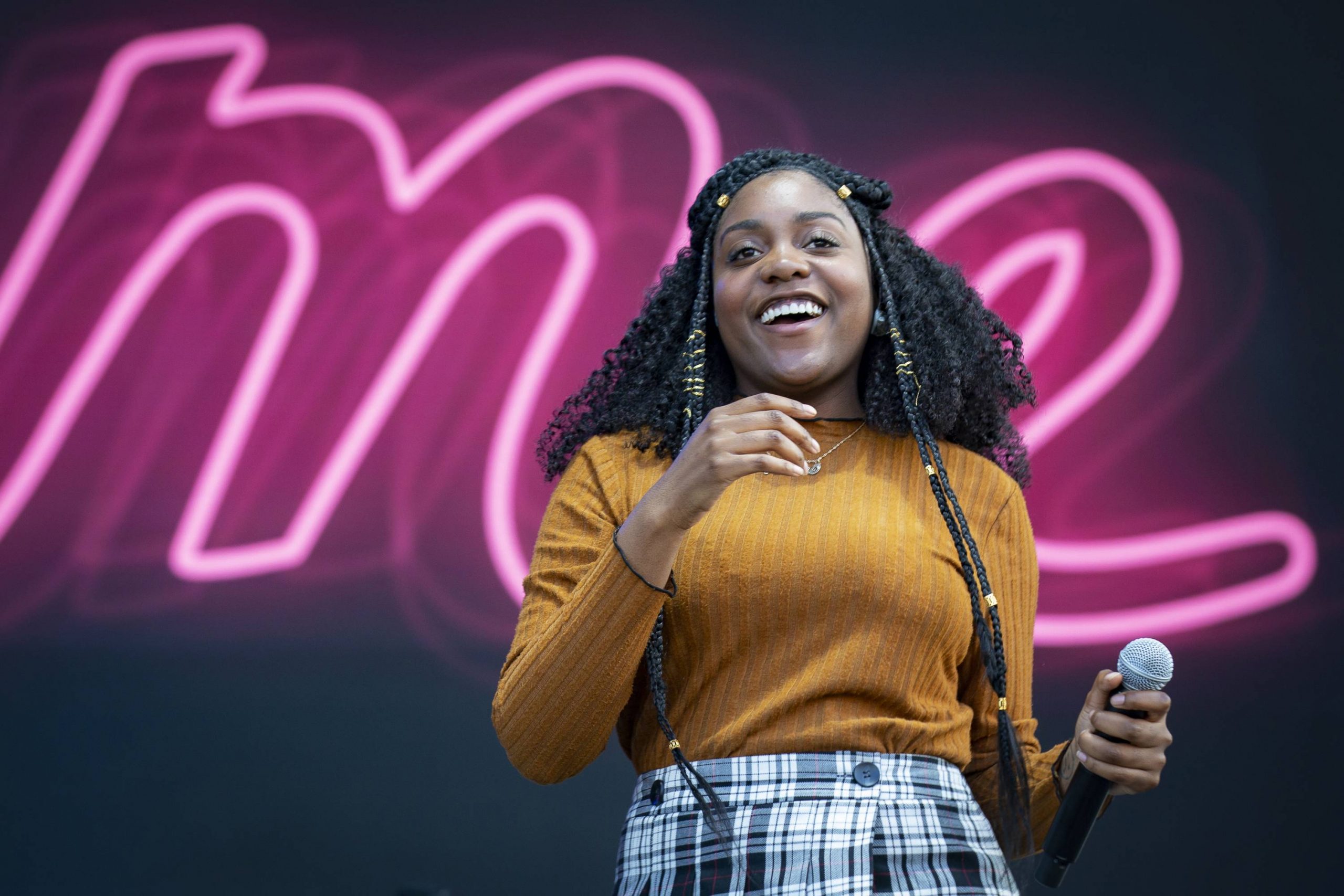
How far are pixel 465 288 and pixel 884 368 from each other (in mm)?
1311

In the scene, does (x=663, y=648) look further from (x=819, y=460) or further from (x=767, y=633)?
(x=819, y=460)

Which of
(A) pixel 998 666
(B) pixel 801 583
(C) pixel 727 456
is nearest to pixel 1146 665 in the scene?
(A) pixel 998 666

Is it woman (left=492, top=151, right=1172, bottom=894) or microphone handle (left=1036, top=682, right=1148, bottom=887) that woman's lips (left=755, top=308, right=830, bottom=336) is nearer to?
woman (left=492, top=151, right=1172, bottom=894)

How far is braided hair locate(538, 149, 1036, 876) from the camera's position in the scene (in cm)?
139

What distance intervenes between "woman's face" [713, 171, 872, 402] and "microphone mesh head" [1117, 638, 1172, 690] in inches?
17.7

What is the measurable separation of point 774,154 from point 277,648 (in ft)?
4.81

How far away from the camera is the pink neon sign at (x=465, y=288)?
2.41m

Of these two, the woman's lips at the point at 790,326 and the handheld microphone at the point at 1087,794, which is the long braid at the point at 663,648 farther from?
the handheld microphone at the point at 1087,794

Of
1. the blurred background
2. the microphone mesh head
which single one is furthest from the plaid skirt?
the blurred background

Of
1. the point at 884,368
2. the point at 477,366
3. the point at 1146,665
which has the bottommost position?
the point at 1146,665

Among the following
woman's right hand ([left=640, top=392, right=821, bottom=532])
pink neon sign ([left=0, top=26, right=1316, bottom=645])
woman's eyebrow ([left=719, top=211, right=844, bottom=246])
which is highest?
pink neon sign ([left=0, top=26, right=1316, bottom=645])

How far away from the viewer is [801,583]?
1.24m

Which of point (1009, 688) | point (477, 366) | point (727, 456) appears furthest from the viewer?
point (477, 366)

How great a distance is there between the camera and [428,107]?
2645 millimetres
